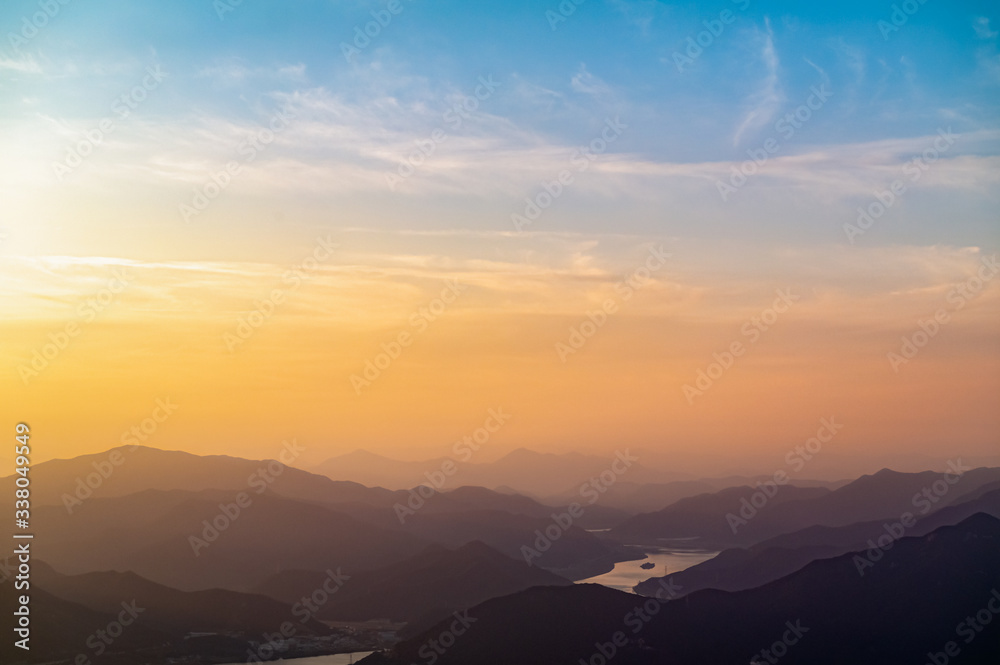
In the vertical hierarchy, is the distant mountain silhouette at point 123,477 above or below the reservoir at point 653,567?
above

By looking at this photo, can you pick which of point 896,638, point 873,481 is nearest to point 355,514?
point 873,481

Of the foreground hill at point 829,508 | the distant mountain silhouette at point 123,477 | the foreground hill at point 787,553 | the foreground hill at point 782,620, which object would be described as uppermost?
the distant mountain silhouette at point 123,477

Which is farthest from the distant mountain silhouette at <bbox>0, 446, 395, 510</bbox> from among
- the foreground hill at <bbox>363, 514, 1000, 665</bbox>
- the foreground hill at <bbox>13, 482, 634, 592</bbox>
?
the foreground hill at <bbox>363, 514, 1000, 665</bbox>

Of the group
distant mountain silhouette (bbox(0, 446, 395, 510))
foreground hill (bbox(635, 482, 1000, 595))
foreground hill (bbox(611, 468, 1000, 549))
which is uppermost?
distant mountain silhouette (bbox(0, 446, 395, 510))

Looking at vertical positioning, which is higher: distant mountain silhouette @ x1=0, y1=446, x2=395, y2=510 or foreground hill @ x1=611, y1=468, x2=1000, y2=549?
distant mountain silhouette @ x1=0, y1=446, x2=395, y2=510

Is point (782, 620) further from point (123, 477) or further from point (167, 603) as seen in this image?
point (123, 477)

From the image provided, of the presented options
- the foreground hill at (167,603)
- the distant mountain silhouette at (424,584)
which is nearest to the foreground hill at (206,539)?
the distant mountain silhouette at (424,584)

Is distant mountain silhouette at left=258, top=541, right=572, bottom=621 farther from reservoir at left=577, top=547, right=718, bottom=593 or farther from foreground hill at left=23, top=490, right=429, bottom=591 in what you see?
foreground hill at left=23, top=490, right=429, bottom=591

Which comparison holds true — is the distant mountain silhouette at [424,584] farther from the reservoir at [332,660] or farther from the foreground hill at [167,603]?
the foreground hill at [167,603]

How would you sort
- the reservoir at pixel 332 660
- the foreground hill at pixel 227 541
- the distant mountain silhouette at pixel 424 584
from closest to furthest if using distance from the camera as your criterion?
the reservoir at pixel 332 660, the distant mountain silhouette at pixel 424 584, the foreground hill at pixel 227 541
